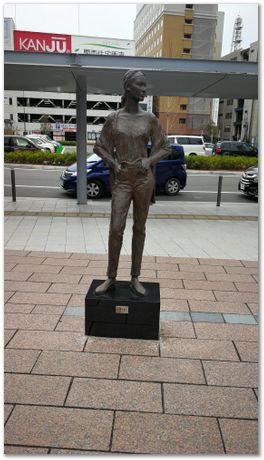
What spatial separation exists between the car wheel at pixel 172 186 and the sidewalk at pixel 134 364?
7242mm

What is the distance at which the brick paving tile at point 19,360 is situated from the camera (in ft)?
10.8

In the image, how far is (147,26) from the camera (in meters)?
66.4

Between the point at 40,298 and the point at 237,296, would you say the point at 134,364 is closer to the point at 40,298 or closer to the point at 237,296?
the point at 40,298

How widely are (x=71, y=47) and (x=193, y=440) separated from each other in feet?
146

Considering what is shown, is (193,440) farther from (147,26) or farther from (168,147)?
(147,26)

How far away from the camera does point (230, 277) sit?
5.71m

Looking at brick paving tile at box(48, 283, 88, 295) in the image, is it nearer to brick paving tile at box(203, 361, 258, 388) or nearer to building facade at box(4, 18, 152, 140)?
brick paving tile at box(203, 361, 258, 388)

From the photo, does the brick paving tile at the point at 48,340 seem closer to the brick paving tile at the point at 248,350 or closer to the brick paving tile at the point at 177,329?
the brick paving tile at the point at 177,329

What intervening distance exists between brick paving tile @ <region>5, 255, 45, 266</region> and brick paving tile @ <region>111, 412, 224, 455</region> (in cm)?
367

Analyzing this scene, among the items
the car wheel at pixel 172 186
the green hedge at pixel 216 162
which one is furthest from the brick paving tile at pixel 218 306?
the green hedge at pixel 216 162

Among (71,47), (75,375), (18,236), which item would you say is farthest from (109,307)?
(71,47)

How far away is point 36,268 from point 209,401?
3.55 m

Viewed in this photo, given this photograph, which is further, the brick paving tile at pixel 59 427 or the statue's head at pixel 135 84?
the statue's head at pixel 135 84

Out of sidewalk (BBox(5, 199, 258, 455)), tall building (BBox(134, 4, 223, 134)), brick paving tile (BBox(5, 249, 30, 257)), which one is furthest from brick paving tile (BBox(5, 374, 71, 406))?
tall building (BBox(134, 4, 223, 134))
